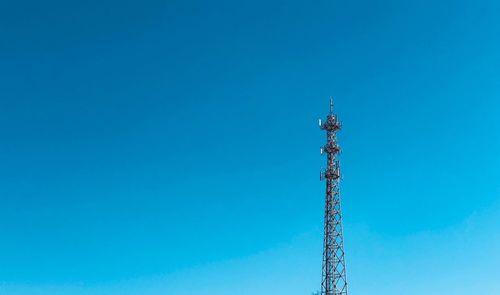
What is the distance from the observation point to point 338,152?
84562 millimetres

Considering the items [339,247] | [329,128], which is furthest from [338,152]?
[339,247]

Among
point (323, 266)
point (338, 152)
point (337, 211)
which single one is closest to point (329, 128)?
point (338, 152)

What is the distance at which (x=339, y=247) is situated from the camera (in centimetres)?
7956

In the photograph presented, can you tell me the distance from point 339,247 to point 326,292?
515cm

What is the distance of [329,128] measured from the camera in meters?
85.2

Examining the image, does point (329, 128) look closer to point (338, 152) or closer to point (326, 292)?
point (338, 152)

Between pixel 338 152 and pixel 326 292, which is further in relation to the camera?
pixel 338 152

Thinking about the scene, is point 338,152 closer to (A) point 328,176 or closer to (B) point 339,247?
(A) point 328,176

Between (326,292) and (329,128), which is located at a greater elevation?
(329,128)

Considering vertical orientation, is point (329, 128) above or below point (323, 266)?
above

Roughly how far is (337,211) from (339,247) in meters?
4.37

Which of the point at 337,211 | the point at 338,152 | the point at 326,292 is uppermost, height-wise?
the point at 338,152

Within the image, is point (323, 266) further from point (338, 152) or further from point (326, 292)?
point (338, 152)

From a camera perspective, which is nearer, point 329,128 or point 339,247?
point 339,247
